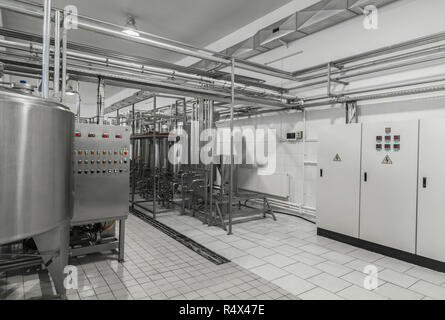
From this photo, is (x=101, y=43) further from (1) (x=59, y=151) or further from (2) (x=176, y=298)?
(2) (x=176, y=298)

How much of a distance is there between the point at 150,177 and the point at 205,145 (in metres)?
2.74

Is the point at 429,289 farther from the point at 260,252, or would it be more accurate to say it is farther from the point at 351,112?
the point at 351,112

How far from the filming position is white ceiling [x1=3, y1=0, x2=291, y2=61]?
17.2 feet

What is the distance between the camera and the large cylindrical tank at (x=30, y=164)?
5.49 ft

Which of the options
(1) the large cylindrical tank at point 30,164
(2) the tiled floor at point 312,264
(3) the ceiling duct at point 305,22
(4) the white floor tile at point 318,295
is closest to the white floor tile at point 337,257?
(2) the tiled floor at point 312,264

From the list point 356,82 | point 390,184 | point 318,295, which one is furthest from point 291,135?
point 318,295

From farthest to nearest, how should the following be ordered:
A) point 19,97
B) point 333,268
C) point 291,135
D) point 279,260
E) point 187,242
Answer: point 291,135
point 187,242
point 279,260
point 333,268
point 19,97

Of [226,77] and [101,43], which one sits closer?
[226,77]

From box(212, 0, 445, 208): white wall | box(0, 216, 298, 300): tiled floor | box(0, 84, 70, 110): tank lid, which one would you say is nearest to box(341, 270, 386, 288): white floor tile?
box(0, 216, 298, 300): tiled floor

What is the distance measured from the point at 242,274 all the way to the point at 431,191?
2.40 metres

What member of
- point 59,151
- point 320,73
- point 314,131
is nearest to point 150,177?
point 314,131

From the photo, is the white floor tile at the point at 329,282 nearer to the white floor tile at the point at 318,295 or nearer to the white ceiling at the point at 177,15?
the white floor tile at the point at 318,295

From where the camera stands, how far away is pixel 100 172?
121 inches

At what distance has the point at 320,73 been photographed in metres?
5.16
